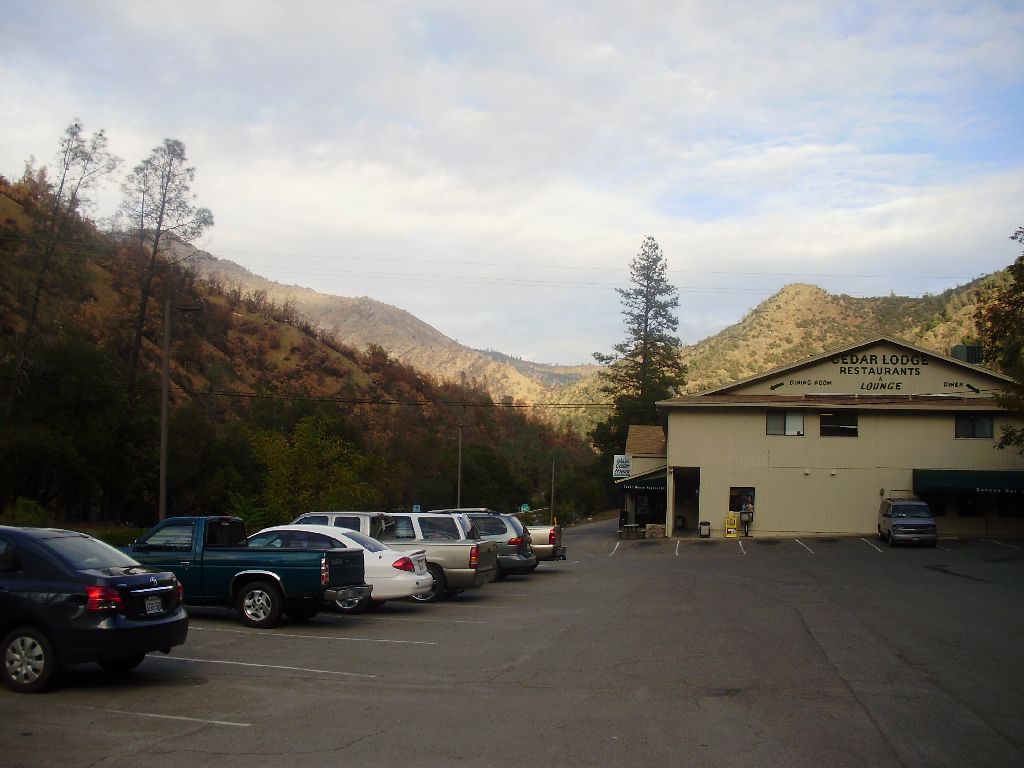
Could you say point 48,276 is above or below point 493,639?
above

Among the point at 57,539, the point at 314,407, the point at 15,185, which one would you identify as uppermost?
the point at 15,185

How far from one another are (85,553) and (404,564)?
7.33 m

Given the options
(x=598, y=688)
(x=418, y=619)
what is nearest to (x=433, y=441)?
(x=418, y=619)

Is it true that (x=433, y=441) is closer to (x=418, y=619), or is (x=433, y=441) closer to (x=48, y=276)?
(x=48, y=276)

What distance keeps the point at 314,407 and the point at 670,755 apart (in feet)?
194

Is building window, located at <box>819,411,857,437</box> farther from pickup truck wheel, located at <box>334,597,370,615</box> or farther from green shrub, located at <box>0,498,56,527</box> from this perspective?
green shrub, located at <box>0,498,56,527</box>

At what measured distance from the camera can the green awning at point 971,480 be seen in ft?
135

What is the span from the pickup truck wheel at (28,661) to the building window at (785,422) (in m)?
38.4

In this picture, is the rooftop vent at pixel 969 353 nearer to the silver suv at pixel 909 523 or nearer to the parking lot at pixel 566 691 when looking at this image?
the silver suv at pixel 909 523

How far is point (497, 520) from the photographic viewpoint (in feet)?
81.9

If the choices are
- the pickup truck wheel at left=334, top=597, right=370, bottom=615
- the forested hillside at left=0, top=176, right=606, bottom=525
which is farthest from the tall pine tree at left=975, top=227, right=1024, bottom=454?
the pickup truck wheel at left=334, top=597, right=370, bottom=615

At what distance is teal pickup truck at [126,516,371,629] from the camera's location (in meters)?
14.7

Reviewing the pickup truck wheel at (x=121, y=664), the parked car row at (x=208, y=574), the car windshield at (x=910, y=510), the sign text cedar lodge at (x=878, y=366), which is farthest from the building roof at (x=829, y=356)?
the pickup truck wheel at (x=121, y=664)

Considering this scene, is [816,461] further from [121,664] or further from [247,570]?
[121,664]
